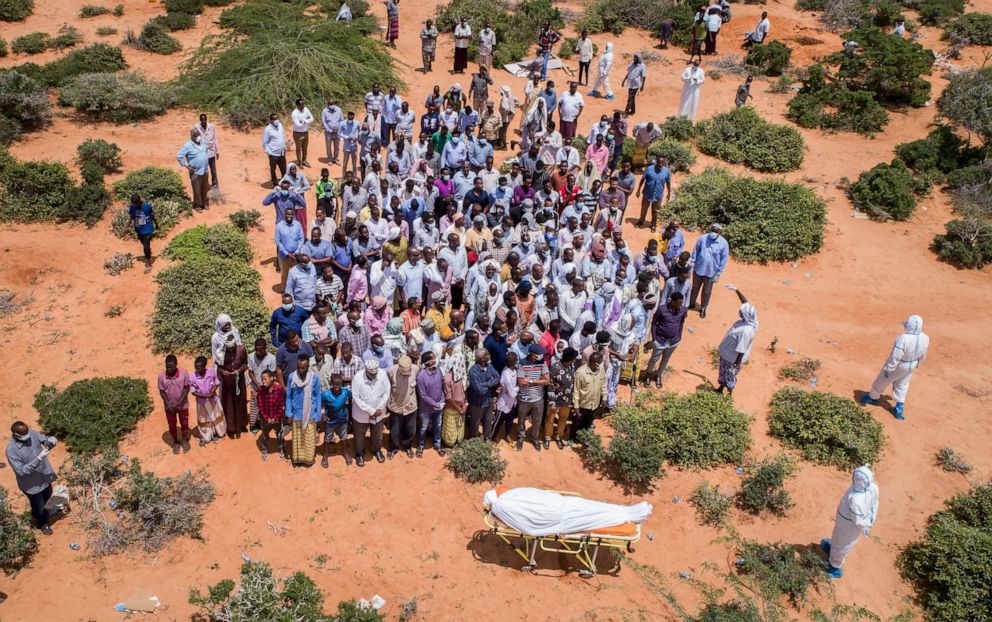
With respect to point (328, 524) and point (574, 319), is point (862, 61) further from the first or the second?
point (328, 524)

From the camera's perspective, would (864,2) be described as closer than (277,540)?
No

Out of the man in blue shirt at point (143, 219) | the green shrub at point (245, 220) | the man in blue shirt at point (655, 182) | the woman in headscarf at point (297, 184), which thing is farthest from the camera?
the man in blue shirt at point (655, 182)

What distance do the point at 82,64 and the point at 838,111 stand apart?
20.5 m

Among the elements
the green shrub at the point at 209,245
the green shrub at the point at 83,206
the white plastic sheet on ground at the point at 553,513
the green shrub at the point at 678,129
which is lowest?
the white plastic sheet on ground at the point at 553,513

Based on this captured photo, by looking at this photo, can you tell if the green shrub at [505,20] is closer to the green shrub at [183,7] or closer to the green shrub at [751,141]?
the green shrub at [751,141]

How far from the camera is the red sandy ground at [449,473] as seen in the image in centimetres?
779

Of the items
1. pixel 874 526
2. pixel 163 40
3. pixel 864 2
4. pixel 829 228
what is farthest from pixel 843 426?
pixel 864 2

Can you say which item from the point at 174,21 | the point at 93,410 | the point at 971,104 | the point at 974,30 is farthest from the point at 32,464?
the point at 974,30

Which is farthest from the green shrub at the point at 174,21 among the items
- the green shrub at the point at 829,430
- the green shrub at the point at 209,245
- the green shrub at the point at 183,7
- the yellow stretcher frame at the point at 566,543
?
the green shrub at the point at 829,430

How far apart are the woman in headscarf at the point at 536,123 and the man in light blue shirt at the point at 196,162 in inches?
256

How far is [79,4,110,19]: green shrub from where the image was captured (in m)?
23.2

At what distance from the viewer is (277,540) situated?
26.8 ft

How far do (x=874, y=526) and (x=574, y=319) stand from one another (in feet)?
15.1

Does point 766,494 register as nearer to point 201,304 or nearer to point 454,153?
point 454,153
